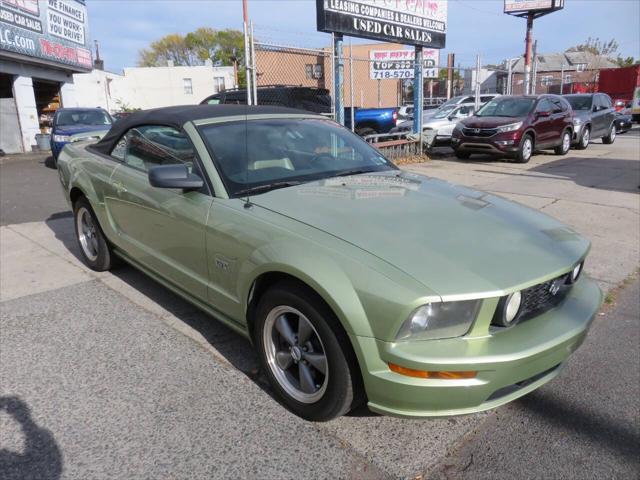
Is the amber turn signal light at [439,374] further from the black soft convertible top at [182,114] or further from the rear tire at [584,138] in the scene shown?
the rear tire at [584,138]

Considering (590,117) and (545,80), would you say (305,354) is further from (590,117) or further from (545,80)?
(545,80)

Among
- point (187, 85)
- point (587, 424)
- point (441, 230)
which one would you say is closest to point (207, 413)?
point (441, 230)

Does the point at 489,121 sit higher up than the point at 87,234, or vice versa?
the point at 489,121

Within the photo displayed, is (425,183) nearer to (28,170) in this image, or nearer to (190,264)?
(190,264)

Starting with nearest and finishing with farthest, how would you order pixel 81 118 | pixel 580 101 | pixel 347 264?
pixel 347 264
pixel 81 118
pixel 580 101

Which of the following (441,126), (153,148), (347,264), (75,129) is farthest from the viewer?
(441,126)

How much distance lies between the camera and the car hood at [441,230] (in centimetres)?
222

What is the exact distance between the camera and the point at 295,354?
8.52 feet

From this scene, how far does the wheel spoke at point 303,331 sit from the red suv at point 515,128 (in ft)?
36.4

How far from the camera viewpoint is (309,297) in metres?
2.38

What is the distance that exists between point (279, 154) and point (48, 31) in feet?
64.6

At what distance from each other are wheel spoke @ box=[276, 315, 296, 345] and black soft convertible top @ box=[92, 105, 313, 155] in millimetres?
1616

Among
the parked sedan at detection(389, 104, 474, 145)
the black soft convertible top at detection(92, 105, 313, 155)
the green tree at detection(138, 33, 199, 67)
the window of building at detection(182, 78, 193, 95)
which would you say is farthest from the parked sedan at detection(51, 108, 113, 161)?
the green tree at detection(138, 33, 199, 67)

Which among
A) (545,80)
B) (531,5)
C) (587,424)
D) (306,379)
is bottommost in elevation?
(587,424)
